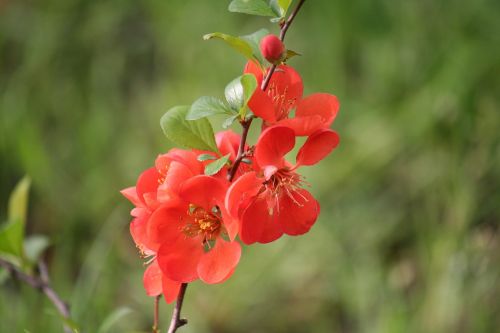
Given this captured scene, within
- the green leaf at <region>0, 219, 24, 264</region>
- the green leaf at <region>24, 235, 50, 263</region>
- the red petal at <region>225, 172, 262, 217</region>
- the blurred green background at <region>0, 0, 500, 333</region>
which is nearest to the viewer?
the red petal at <region>225, 172, 262, 217</region>

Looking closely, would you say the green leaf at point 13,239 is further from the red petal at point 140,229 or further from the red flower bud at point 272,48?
the red flower bud at point 272,48

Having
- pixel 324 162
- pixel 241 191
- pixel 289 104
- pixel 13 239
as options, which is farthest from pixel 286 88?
pixel 324 162

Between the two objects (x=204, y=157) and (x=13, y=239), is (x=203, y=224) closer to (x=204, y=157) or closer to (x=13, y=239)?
(x=204, y=157)

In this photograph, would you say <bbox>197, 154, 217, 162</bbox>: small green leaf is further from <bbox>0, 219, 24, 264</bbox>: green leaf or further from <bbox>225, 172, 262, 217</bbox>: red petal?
<bbox>0, 219, 24, 264</bbox>: green leaf

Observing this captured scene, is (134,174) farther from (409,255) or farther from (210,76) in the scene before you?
(409,255)

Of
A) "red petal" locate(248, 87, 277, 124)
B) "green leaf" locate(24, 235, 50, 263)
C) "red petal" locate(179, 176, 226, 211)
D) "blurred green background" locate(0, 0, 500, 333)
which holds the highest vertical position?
"red petal" locate(248, 87, 277, 124)

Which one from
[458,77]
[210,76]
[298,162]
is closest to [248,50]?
[298,162]

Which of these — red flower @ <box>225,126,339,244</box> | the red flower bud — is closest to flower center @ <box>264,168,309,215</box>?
red flower @ <box>225,126,339,244</box>

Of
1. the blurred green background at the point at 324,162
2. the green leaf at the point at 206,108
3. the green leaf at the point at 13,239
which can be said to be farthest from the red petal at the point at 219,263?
the blurred green background at the point at 324,162

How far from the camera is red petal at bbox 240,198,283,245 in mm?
516

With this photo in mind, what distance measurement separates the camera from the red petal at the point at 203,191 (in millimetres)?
508

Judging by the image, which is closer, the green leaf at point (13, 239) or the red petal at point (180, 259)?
the red petal at point (180, 259)

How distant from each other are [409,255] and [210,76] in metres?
0.73

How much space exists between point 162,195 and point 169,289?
85 millimetres
